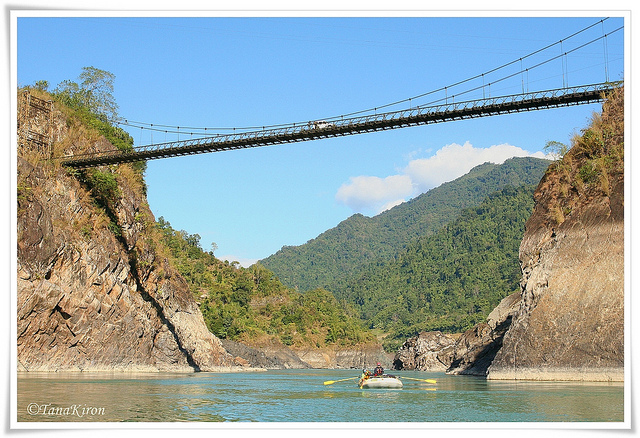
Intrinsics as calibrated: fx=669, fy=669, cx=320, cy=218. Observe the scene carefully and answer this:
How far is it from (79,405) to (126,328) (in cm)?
3258

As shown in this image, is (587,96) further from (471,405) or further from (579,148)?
(471,405)

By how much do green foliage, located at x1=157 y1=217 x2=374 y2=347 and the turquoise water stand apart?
8337 cm

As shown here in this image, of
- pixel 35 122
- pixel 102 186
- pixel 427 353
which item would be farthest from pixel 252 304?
pixel 35 122

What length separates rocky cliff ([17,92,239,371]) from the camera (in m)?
48.7

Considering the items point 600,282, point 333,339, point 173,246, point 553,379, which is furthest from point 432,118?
point 333,339

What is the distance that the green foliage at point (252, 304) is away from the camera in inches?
5186

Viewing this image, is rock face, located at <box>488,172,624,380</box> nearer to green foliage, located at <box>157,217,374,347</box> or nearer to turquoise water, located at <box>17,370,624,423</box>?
turquoise water, located at <box>17,370,624,423</box>

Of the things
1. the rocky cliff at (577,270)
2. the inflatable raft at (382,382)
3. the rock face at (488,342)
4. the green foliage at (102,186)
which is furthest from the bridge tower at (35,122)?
the rock face at (488,342)

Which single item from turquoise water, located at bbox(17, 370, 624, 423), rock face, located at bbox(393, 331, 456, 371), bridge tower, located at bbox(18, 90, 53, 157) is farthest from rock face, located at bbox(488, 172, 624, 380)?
rock face, located at bbox(393, 331, 456, 371)

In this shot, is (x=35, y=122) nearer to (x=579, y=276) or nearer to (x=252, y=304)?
(x=579, y=276)

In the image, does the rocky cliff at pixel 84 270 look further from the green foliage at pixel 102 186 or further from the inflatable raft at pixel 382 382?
the inflatable raft at pixel 382 382

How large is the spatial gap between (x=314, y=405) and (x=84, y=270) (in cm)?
2889
